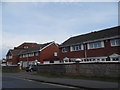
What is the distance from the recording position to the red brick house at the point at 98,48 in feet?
109

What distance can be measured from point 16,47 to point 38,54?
31.2m

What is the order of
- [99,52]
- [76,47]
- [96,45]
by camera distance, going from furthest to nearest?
[76,47]
[96,45]
[99,52]

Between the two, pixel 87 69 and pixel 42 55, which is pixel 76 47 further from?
pixel 42 55

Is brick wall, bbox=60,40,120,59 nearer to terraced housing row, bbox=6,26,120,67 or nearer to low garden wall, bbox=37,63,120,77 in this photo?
terraced housing row, bbox=6,26,120,67

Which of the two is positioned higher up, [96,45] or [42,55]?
[96,45]

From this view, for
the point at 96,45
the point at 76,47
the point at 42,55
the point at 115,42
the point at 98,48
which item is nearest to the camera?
the point at 115,42

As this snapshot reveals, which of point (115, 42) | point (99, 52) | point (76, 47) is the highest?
point (115, 42)

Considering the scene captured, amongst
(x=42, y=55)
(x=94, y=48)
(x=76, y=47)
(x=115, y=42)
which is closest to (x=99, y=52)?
(x=94, y=48)

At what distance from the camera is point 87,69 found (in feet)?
77.9

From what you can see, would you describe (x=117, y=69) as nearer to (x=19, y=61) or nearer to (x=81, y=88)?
(x=81, y=88)

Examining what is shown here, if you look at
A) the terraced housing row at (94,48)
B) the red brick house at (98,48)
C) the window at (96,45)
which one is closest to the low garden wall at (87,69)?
the terraced housing row at (94,48)

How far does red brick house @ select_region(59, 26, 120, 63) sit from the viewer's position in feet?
109

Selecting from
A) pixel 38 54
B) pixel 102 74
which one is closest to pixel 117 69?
pixel 102 74

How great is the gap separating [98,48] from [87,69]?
512 inches
